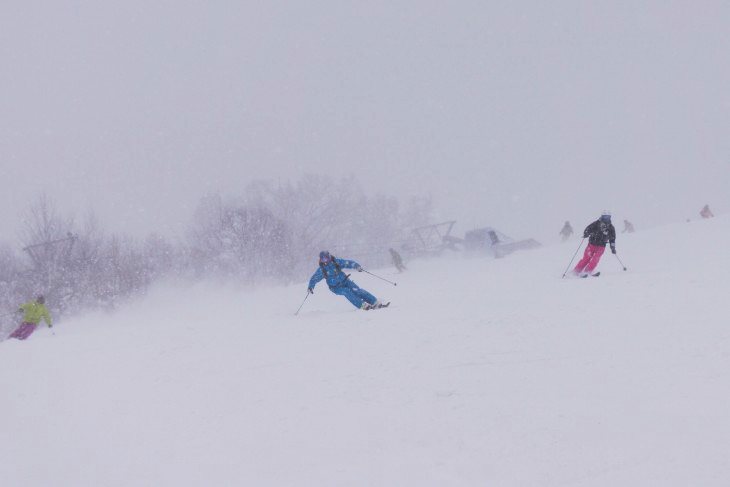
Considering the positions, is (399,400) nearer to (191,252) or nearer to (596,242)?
(596,242)

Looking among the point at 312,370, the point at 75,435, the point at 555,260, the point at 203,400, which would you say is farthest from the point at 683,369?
the point at 555,260

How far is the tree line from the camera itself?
2688cm

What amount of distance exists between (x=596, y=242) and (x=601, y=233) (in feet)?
0.89

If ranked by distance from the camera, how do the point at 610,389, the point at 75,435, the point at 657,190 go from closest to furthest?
the point at 610,389 < the point at 75,435 < the point at 657,190

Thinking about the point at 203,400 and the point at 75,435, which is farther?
the point at 203,400

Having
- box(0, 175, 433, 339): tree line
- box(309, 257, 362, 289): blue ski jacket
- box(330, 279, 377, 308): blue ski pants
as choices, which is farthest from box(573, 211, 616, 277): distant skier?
box(0, 175, 433, 339): tree line

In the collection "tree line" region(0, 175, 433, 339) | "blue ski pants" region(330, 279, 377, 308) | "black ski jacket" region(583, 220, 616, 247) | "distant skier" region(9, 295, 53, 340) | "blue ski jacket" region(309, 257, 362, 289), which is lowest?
"tree line" region(0, 175, 433, 339)

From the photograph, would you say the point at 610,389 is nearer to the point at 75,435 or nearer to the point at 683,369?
the point at 683,369

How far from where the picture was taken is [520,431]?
170 inches

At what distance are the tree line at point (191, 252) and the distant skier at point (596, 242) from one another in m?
20.6

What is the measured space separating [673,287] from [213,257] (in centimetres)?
3047

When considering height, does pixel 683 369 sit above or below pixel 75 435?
above

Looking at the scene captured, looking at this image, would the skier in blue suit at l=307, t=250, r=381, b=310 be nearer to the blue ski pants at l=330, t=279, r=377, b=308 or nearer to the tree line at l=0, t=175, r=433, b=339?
the blue ski pants at l=330, t=279, r=377, b=308

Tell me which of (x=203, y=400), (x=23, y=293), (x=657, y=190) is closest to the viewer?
(x=203, y=400)
